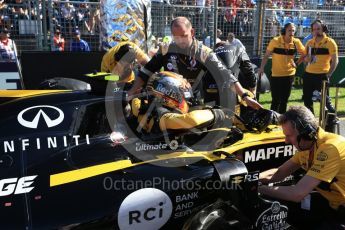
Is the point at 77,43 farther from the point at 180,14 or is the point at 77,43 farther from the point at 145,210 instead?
the point at 145,210

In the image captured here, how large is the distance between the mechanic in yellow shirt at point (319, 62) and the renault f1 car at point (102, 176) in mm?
4941

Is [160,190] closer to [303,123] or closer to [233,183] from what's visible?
[233,183]

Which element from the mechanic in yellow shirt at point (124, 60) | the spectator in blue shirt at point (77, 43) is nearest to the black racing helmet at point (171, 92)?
the mechanic in yellow shirt at point (124, 60)

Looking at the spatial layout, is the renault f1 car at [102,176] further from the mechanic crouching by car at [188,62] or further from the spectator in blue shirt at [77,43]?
the spectator in blue shirt at [77,43]

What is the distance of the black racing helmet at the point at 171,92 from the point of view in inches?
134

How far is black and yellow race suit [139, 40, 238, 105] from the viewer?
183 inches

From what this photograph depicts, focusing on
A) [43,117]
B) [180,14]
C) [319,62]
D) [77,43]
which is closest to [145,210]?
[43,117]

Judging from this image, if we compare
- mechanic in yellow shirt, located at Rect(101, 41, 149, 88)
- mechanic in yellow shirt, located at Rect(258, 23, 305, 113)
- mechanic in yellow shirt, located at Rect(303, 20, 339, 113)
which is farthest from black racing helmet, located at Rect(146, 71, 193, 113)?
mechanic in yellow shirt, located at Rect(303, 20, 339, 113)

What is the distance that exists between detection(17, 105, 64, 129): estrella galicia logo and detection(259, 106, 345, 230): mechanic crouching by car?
4.82 feet

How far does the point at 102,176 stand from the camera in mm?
2598

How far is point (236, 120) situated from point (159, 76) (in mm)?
845

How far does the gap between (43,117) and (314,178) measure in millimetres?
1827

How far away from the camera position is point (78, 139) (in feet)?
9.39

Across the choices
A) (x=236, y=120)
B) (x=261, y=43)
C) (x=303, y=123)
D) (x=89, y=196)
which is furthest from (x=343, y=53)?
(x=89, y=196)
